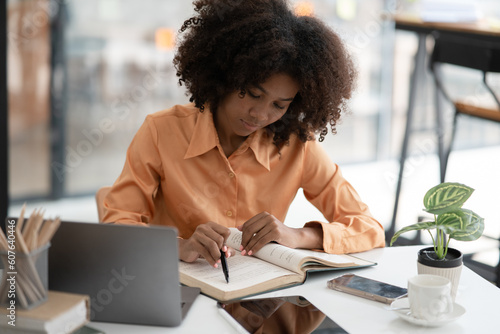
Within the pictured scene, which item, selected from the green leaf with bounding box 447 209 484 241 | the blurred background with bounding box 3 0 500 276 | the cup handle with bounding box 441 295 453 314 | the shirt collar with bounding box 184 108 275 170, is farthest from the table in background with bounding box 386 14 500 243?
the cup handle with bounding box 441 295 453 314

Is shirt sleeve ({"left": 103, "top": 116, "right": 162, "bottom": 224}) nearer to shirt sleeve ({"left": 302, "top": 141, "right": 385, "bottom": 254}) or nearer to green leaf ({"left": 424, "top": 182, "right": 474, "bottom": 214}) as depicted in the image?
shirt sleeve ({"left": 302, "top": 141, "right": 385, "bottom": 254})

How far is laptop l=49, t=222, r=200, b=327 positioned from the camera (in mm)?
1024

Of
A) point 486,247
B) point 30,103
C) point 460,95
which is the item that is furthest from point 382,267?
point 460,95

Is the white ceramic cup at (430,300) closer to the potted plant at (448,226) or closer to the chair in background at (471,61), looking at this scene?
the potted plant at (448,226)

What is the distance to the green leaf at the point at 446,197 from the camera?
3.94ft

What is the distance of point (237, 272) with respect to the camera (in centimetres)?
128

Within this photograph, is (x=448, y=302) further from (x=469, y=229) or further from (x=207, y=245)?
(x=207, y=245)

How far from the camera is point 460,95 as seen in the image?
4562 mm

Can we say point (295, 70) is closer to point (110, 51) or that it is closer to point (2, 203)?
point (2, 203)

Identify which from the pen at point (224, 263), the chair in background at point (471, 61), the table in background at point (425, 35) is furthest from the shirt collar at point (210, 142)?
the table in background at point (425, 35)

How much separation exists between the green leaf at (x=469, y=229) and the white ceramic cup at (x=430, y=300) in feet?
0.35

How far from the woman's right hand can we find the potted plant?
359 millimetres

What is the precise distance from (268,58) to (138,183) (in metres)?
0.45

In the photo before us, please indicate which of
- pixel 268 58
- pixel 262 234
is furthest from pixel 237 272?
pixel 268 58
